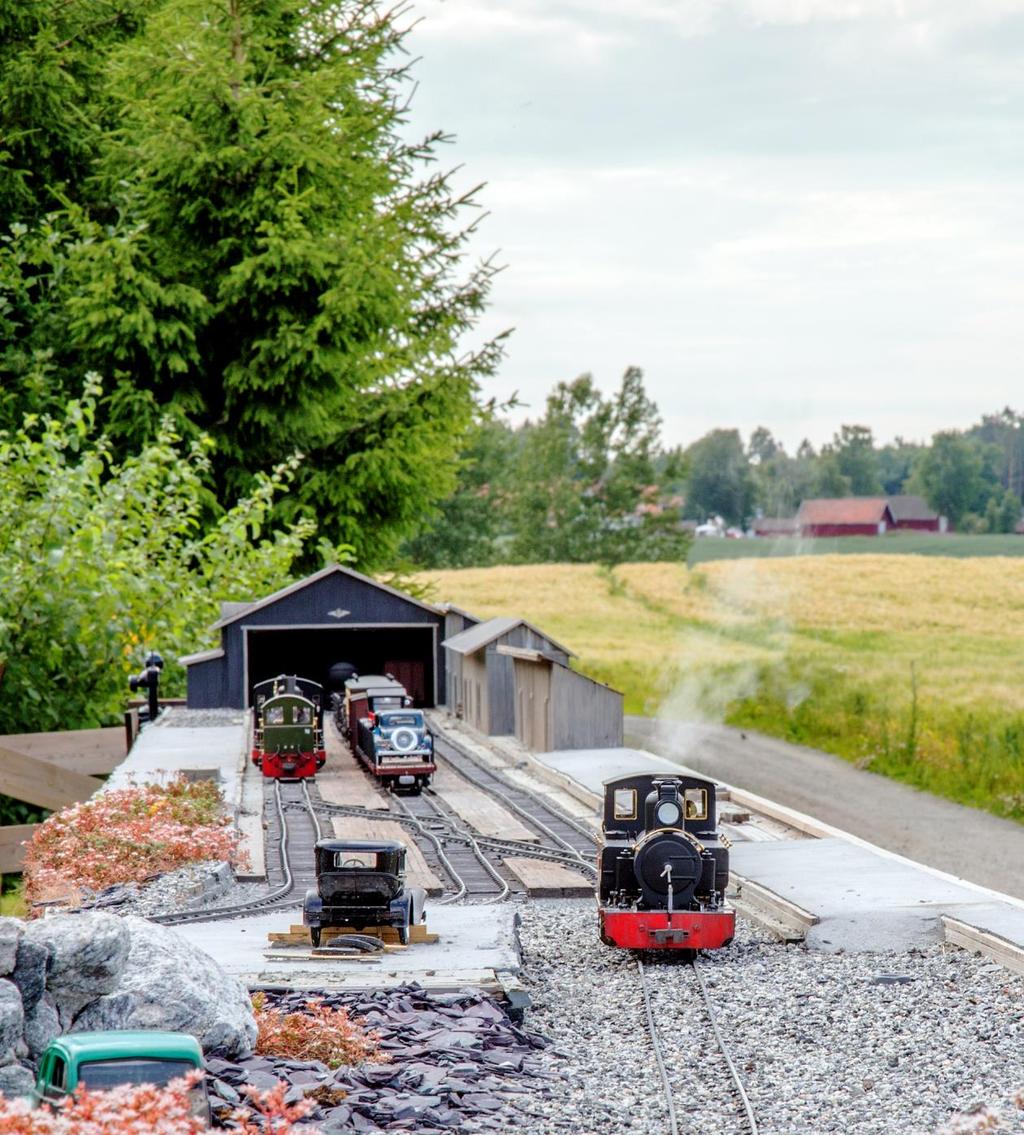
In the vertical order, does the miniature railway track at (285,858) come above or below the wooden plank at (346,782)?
above

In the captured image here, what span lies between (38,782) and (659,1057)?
15.7 metres

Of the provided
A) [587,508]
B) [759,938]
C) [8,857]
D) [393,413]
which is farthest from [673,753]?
[587,508]

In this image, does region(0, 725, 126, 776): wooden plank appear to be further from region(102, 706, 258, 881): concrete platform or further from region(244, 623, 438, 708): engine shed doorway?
region(244, 623, 438, 708): engine shed doorway

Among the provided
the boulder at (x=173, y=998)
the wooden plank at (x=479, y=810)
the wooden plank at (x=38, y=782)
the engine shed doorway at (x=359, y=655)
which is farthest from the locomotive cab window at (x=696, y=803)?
the engine shed doorway at (x=359, y=655)

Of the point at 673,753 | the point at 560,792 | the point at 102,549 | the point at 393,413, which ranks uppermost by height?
the point at 393,413

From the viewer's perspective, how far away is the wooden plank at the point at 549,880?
15.4 m

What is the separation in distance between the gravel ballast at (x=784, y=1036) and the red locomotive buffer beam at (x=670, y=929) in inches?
10.6

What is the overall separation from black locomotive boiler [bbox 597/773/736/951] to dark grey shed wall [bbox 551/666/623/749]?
10932mm

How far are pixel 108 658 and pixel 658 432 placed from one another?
5363cm

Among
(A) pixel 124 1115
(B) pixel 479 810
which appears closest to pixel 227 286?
(B) pixel 479 810

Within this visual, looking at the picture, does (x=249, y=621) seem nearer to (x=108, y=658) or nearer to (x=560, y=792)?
(x=108, y=658)

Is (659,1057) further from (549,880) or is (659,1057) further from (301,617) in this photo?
(301,617)

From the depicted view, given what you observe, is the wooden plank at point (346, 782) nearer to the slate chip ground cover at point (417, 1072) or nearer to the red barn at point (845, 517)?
the slate chip ground cover at point (417, 1072)

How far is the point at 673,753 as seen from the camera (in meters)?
39.0
